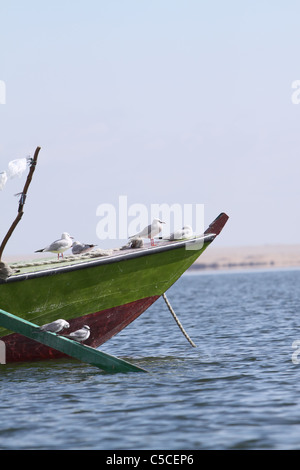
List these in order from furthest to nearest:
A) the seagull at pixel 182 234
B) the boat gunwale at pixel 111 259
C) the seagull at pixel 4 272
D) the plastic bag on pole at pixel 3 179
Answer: the seagull at pixel 182 234
the boat gunwale at pixel 111 259
the seagull at pixel 4 272
the plastic bag on pole at pixel 3 179

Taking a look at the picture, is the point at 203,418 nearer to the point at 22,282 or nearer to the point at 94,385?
the point at 94,385

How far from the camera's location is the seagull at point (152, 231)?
603 inches

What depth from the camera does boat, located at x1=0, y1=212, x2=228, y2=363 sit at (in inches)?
555

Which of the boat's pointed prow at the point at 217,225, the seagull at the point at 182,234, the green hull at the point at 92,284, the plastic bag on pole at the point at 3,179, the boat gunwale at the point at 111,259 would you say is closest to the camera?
the plastic bag on pole at the point at 3,179

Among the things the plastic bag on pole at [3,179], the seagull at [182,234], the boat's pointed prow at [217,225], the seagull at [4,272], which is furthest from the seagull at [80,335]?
the boat's pointed prow at [217,225]

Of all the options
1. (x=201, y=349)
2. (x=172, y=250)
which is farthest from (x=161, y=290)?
(x=201, y=349)

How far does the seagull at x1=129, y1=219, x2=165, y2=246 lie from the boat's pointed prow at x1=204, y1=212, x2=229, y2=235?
1.32m

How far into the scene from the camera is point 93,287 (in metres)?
14.9

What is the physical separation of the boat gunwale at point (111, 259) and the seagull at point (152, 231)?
0.29 metres

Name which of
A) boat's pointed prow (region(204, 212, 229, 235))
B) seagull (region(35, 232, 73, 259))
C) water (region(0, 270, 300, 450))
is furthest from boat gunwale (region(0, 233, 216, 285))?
water (region(0, 270, 300, 450))

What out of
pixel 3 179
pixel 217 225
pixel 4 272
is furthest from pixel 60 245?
pixel 217 225

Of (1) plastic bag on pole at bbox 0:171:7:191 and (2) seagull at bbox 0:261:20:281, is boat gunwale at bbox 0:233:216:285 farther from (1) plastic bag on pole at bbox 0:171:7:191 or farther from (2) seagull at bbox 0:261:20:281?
(1) plastic bag on pole at bbox 0:171:7:191

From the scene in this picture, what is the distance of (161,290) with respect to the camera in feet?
53.4

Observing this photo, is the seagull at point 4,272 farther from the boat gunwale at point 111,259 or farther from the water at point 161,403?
the water at point 161,403
